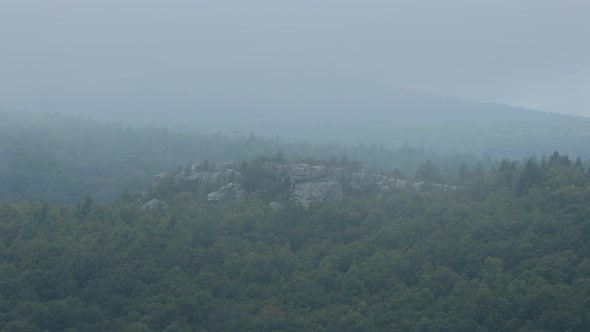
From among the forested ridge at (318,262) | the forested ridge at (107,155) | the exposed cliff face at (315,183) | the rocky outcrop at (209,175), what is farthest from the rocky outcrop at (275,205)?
the forested ridge at (107,155)

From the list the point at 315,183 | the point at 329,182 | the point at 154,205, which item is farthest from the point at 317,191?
the point at 154,205

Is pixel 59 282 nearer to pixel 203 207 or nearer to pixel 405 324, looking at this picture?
pixel 203 207

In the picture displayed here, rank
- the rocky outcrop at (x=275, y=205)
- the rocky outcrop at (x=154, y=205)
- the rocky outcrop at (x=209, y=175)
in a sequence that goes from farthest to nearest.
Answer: the rocky outcrop at (x=209, y=175) < the rocky outcrop at (x=154, y=205) < the rocky outcrop at (x=275, y=205)

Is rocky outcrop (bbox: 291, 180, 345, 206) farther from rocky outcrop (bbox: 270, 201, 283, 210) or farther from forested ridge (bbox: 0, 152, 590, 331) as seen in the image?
forested ridge (bbox: 0, 152, 590, 331)

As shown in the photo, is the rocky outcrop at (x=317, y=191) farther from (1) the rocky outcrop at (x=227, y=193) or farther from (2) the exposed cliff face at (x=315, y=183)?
(1) the rocky outcrop at (x=227, y=193)

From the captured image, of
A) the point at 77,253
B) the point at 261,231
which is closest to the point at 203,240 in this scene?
the point at 261,231

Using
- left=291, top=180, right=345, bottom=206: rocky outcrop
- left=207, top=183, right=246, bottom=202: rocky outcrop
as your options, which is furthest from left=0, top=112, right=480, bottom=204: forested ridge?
left=207, top=183, right=246, bottom=202: rocky outcrop

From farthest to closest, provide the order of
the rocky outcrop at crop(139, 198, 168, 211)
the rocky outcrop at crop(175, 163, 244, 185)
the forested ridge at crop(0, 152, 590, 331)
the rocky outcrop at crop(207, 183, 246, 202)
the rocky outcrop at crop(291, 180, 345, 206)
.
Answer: the rocky outcrop at crop(175, 163, 244, 185) < the rocky outcrop at crop(207, 183, 246, 202) < the rocky outcrop at crop(139, 198, 168, 211) < the rocky outcrop at crop(291, 180, 345, 206) < the forested ridge at crop(0, 152, 590, 331)
